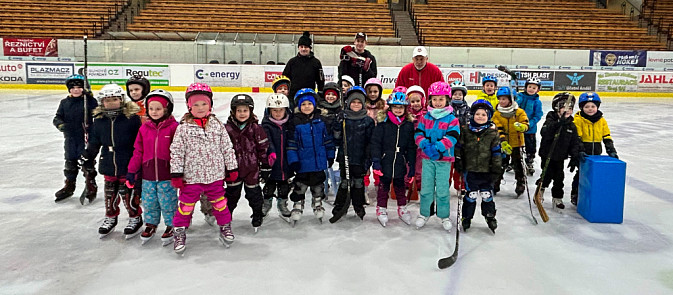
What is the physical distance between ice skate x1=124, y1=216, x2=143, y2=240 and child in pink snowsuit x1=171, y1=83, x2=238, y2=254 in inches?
20.8

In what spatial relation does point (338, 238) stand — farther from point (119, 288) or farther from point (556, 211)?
point (556, 211)

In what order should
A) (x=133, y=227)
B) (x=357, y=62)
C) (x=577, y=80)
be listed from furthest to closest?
(x=577, y=80), (x=357, y=62), (x=133, y=227)

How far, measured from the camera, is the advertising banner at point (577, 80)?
16625 millimetres

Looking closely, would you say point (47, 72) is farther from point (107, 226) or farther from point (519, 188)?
point (519, 188)

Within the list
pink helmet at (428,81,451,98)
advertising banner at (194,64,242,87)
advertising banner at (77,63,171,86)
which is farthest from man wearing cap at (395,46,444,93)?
advertising banner at (77,63,171,86)

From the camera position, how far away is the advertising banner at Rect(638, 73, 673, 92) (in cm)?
1677

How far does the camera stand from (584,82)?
54.6 ft

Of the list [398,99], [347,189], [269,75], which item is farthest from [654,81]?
[347,189]

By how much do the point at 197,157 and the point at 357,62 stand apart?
8.88 feet

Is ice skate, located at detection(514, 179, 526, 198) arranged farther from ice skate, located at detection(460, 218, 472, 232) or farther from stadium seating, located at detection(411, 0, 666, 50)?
stadium seating, located at detection(411, 0, 666, 50)

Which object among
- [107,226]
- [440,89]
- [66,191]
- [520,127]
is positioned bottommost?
[107,226]

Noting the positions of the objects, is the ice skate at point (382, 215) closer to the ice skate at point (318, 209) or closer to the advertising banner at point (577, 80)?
the ice skate at point (318, 209)

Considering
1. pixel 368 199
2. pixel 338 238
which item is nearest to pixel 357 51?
pixel 368 199

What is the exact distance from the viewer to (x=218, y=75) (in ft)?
A: 53.3
